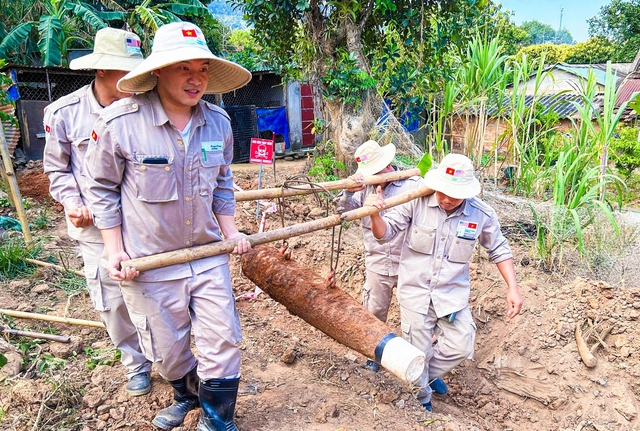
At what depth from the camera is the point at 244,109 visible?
13.1 meters

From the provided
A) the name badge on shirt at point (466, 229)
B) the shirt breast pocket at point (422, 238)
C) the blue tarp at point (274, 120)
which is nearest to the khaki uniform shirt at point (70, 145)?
the shirt breast pocket at point (422, 238)

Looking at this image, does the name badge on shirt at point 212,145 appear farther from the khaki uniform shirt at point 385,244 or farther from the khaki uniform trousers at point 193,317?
the khaki uniform shirt at point 385,244

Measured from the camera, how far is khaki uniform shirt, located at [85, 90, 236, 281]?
6.89 feet

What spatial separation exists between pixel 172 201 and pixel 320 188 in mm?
1087

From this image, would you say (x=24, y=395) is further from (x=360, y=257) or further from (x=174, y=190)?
(x=360, y=257)

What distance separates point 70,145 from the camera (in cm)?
272

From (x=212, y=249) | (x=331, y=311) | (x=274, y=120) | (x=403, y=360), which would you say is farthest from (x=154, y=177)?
(x=274, y=120)

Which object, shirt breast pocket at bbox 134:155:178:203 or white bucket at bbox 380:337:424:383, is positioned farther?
white bucket at bbox 380:337:424:383

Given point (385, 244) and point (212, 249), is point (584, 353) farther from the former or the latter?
point (212, 249)

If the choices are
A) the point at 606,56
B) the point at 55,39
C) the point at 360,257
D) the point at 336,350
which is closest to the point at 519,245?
the point at 360,257

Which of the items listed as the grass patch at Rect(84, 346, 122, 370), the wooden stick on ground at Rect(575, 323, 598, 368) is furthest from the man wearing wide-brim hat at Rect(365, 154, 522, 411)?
the grass patch at Rect(84, 346, 122, 370)

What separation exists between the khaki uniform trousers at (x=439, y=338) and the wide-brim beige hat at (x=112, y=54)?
2.27m

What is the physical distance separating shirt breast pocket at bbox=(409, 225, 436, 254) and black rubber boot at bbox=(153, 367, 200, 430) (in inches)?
61.3

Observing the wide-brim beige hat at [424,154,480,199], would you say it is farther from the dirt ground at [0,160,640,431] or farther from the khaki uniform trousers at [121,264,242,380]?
the khaki uniform trousers at [121,264,242,380]
